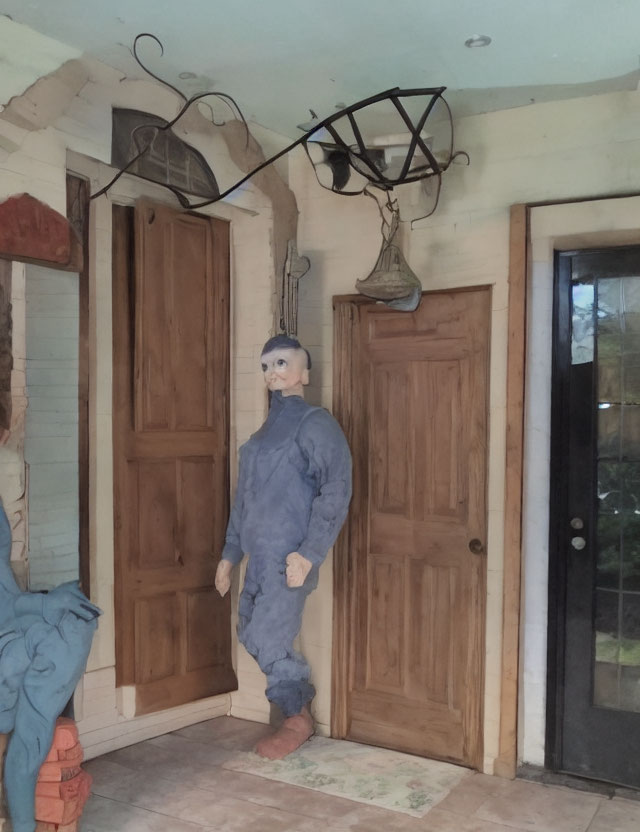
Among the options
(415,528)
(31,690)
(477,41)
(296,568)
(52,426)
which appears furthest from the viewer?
(415,528)

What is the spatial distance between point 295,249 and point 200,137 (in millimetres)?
590

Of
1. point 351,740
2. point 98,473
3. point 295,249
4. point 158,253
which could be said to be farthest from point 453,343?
point 351,740

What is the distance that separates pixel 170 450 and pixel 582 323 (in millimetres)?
1701

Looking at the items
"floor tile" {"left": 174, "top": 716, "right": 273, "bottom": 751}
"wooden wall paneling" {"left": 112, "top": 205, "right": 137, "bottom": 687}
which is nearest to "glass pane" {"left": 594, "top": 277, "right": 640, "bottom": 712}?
"floor tile" {"left": 174, "top": 716, "right": 273, "bottom": 751}

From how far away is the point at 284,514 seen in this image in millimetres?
3051

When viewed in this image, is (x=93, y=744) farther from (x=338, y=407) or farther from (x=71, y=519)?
(x=338, y=407)

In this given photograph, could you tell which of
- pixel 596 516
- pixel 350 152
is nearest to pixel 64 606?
pixel 350 152

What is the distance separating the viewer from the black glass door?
294cm

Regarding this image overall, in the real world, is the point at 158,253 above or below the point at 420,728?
above

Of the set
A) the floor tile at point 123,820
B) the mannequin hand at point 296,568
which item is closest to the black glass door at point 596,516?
the mannequin hand at point 296,568

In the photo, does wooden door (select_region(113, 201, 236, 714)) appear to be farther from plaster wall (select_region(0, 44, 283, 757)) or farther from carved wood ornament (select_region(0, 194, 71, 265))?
carved wood ornament (select_region(0, 194, 71, 265))

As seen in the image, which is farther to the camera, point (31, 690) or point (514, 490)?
point (514, 490)

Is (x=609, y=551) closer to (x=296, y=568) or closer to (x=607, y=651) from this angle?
(x=607, y=651)

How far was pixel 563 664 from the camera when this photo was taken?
3.05 meters
